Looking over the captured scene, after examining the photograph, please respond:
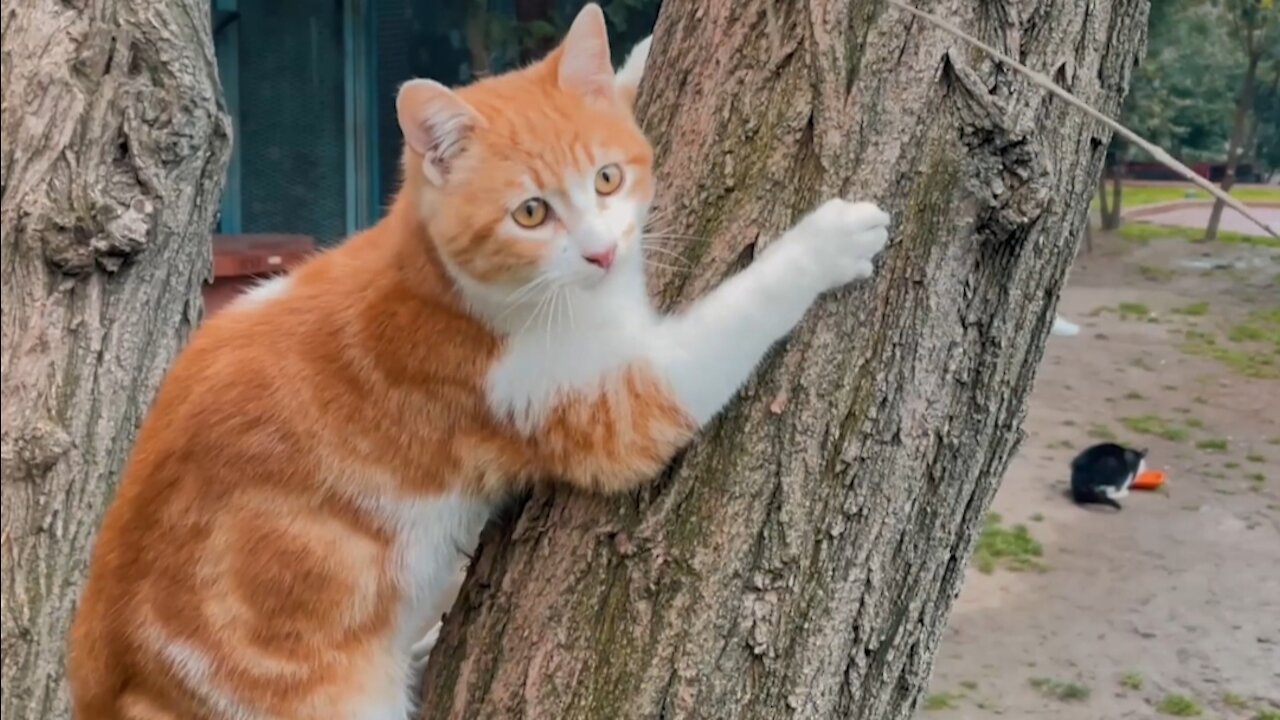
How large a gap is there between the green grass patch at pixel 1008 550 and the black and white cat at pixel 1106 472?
296 millimetres

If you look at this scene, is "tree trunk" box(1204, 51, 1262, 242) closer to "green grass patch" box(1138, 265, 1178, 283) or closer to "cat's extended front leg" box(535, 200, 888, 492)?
"green grass patch" box(1138, 265, 1178, 283)

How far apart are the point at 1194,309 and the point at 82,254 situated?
435cm

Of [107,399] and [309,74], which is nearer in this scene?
[107,399]

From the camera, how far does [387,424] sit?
4.72 feet

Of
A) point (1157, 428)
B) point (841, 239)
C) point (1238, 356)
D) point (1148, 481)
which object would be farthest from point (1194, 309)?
point (841, 239)

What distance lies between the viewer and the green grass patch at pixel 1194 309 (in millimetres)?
4801

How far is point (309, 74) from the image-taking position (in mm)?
5477

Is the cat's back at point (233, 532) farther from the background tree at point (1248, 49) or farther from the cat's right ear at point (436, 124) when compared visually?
the background tree at point (1248, 49)

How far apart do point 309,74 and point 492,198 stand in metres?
4.31

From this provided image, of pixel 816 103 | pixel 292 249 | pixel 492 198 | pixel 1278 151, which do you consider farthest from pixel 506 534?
pixel 292 249

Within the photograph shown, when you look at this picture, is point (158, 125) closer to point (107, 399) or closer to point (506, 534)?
point (107, 399)

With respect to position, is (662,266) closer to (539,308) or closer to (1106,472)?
(539,308)

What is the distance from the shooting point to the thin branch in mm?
933

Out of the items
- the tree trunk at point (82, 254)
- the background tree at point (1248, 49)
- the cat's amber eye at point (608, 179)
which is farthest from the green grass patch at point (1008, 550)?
the cat's amber eye at point (608, 179)
